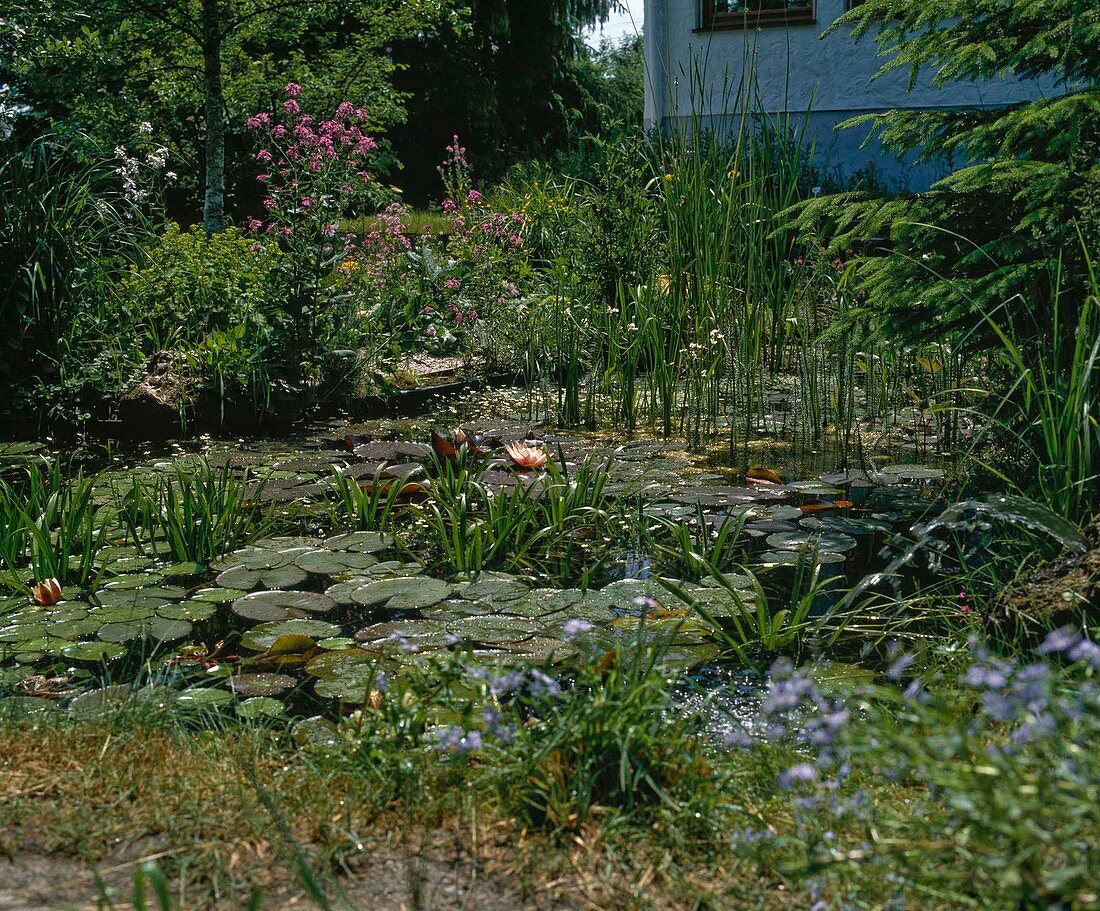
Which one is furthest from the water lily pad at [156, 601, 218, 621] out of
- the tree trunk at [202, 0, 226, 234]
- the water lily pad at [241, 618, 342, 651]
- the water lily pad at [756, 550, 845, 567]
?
the tree trunk at [202, 0, 226, 234]

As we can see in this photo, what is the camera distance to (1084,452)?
3.10 m

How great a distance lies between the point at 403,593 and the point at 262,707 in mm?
871

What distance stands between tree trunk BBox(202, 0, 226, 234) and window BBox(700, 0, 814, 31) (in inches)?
213

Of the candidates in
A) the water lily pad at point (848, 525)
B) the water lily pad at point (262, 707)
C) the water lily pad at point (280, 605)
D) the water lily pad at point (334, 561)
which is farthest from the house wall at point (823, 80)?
the water lily pad at point (262, 707)

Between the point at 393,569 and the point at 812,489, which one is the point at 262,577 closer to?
the point at 393,569

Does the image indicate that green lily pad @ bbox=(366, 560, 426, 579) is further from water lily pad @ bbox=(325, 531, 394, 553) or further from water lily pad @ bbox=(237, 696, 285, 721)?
water lily pad @ bbox=(237, 696, 285, 721)

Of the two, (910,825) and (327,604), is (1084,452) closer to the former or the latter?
(910,825)

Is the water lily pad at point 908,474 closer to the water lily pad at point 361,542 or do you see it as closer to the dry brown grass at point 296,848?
the water lily pad at point 361,542

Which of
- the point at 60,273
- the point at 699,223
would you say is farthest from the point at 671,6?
the point at 60,273

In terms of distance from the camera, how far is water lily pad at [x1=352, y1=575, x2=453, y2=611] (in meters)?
3.44

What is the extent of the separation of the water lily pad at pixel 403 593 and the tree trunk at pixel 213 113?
6049 mm

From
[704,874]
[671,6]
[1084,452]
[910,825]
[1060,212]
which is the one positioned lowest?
[704,874]

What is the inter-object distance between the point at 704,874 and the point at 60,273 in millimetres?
5025

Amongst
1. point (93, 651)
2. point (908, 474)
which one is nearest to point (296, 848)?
point (93, 651)
